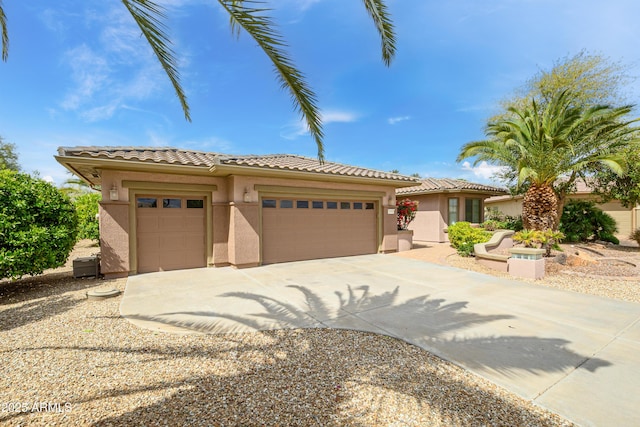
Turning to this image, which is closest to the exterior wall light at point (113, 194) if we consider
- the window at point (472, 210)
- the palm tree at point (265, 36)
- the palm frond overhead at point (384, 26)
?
the palm tree at point (265, 36)

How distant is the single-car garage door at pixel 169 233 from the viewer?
340 inches

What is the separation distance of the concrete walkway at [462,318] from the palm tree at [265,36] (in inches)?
124

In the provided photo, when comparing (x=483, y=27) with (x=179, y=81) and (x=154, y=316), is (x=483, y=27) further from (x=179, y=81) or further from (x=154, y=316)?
(x=154, y=316)

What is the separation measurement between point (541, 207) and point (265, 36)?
12.4m

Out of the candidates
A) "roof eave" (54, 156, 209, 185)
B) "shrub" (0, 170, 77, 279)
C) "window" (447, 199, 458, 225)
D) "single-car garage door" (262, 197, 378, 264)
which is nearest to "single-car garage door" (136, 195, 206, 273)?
"roof eave" (54, 156, 209, 185)

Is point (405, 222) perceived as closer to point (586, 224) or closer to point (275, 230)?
point (275, 230)

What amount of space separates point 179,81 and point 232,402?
15.9 feet

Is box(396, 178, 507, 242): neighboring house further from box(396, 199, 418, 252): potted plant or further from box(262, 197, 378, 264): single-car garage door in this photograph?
box(262, 197, 378, 264): single-car garage door

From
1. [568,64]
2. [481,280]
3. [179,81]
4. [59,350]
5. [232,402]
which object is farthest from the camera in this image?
[568,64]

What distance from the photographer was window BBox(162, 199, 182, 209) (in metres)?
8.94

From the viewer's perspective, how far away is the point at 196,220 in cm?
940

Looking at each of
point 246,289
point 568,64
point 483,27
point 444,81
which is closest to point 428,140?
point 568,64

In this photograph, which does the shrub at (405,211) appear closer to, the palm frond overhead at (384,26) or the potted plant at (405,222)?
the potted plant at (405,222)

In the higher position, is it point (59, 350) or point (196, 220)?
point (196, 220)
